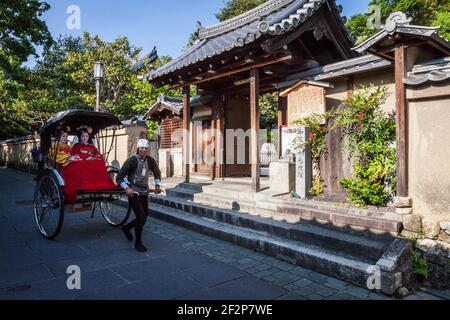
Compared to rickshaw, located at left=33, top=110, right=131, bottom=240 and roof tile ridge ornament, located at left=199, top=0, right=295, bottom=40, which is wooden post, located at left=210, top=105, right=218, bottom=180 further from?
rickshaw, located at left=33, top=110, right=131, bottom=240

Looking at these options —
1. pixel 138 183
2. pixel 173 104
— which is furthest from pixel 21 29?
pixel 138 183

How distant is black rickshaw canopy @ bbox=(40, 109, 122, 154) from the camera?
679cm

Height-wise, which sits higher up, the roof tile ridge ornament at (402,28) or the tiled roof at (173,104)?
the tiled roof at (173,104)

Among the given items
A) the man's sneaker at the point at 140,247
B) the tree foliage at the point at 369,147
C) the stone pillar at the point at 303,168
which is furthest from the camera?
the stone pillar at the point at 303,168

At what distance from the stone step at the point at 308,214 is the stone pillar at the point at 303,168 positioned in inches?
24.3

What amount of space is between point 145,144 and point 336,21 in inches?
268

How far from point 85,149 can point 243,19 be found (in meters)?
7.35

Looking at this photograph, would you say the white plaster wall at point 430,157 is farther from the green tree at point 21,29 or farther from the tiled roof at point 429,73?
the green tree at point 21,29

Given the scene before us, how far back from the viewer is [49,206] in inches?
249

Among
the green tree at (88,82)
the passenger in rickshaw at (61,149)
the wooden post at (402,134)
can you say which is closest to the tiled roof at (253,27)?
the wooden post at (402,134)

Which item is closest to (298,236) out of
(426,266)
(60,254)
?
(426,266)

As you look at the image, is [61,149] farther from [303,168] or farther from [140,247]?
[303,168]

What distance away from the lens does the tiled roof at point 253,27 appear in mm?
6801

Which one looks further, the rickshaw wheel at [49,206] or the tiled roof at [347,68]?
the tiled roof at [347,68]
